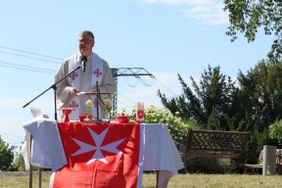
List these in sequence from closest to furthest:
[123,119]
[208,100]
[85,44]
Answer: [123,119], [85,44], [208,100]

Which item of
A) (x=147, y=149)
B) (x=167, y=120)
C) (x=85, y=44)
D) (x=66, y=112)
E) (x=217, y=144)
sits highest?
(x=85, y=44)

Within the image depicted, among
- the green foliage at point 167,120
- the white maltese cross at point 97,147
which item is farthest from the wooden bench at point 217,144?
the white maltese cross at point 97,147

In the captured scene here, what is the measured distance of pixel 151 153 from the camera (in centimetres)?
742

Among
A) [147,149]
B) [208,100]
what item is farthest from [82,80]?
[208,100]

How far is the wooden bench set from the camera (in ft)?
59.5

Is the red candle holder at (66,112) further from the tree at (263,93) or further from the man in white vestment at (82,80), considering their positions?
the tree at (263,93)

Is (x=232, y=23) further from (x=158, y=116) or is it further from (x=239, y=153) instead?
(x=158, y=116)

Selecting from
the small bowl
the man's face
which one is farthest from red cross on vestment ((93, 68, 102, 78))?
the small bowl

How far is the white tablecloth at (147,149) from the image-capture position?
7277 millimetres

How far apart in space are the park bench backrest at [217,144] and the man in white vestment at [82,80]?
9.84m

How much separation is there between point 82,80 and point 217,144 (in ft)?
35.1

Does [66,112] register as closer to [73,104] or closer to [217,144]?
[73,104]

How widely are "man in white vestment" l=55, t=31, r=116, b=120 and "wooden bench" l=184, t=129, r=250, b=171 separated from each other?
9.80m

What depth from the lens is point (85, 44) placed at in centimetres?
809
